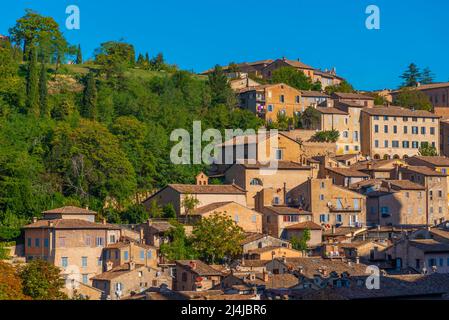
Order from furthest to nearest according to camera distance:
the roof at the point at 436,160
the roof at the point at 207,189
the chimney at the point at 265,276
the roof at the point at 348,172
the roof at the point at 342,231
→ the roof at the point at 436,160, the roof at the point at 348,172, the roof at the point at 342,231, the roof at the point at 207,189, the chimney at the point at 265,276

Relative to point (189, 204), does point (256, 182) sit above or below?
above

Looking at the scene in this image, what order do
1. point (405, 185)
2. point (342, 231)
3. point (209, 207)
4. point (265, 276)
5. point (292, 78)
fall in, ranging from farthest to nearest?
point (292, 78), point (405, 185), point (342, 231), point (209, 207), point (265, 276)

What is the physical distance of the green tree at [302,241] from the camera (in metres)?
57.0

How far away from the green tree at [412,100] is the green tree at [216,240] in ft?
119

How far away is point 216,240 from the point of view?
175 ft

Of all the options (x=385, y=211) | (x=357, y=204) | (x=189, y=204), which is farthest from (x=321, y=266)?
(x=385, y=211)

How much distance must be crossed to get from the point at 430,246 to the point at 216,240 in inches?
402

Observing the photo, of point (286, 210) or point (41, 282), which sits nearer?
point (41, 282)

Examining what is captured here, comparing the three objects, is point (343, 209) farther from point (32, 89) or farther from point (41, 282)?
point (41, 282)

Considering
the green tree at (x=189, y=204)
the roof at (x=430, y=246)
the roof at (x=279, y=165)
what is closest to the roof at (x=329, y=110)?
the roof at (x=279, y=165)

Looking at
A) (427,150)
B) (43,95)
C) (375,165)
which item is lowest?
(375,165)

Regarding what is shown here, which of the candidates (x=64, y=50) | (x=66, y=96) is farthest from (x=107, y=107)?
(x=64, y=50)

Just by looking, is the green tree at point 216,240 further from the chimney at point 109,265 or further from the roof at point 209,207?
the chimney at point 109,265

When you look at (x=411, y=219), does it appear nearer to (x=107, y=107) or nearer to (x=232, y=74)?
(x=107, y=107)
